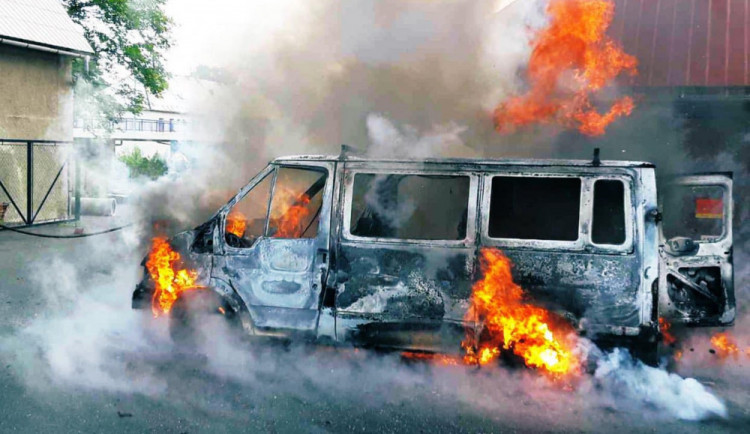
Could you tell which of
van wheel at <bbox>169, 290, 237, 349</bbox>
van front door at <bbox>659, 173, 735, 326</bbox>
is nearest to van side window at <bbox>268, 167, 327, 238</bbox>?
van wheel at <bbox>169, 290, 237, 349</bbox>

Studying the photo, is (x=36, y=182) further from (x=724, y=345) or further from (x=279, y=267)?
(x=724, y=345)

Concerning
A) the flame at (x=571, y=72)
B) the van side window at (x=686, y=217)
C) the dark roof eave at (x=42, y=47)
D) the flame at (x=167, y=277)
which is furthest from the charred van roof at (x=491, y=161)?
the dark roof eave at (x=42, y=47)

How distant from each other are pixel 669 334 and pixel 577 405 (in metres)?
1.49

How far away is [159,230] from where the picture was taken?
7.29 metres

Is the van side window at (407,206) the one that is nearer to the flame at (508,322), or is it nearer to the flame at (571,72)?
the flame at (508,322)

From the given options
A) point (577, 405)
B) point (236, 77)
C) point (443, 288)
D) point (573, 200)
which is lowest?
point (577, 405)

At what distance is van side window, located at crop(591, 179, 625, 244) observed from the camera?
5.33m

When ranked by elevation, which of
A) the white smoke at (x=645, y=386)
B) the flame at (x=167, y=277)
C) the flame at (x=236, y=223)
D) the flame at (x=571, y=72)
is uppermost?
the flame at (x=571, y=72)

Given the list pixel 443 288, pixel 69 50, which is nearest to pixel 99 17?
pixel 69 50

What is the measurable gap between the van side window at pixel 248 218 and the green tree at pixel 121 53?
15.0 metres

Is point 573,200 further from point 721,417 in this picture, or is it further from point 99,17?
point 99,17

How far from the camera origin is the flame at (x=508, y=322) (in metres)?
5.43

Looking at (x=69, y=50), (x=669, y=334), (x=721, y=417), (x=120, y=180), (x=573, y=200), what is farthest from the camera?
(x=120, y=180)

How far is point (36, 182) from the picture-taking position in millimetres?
16281
